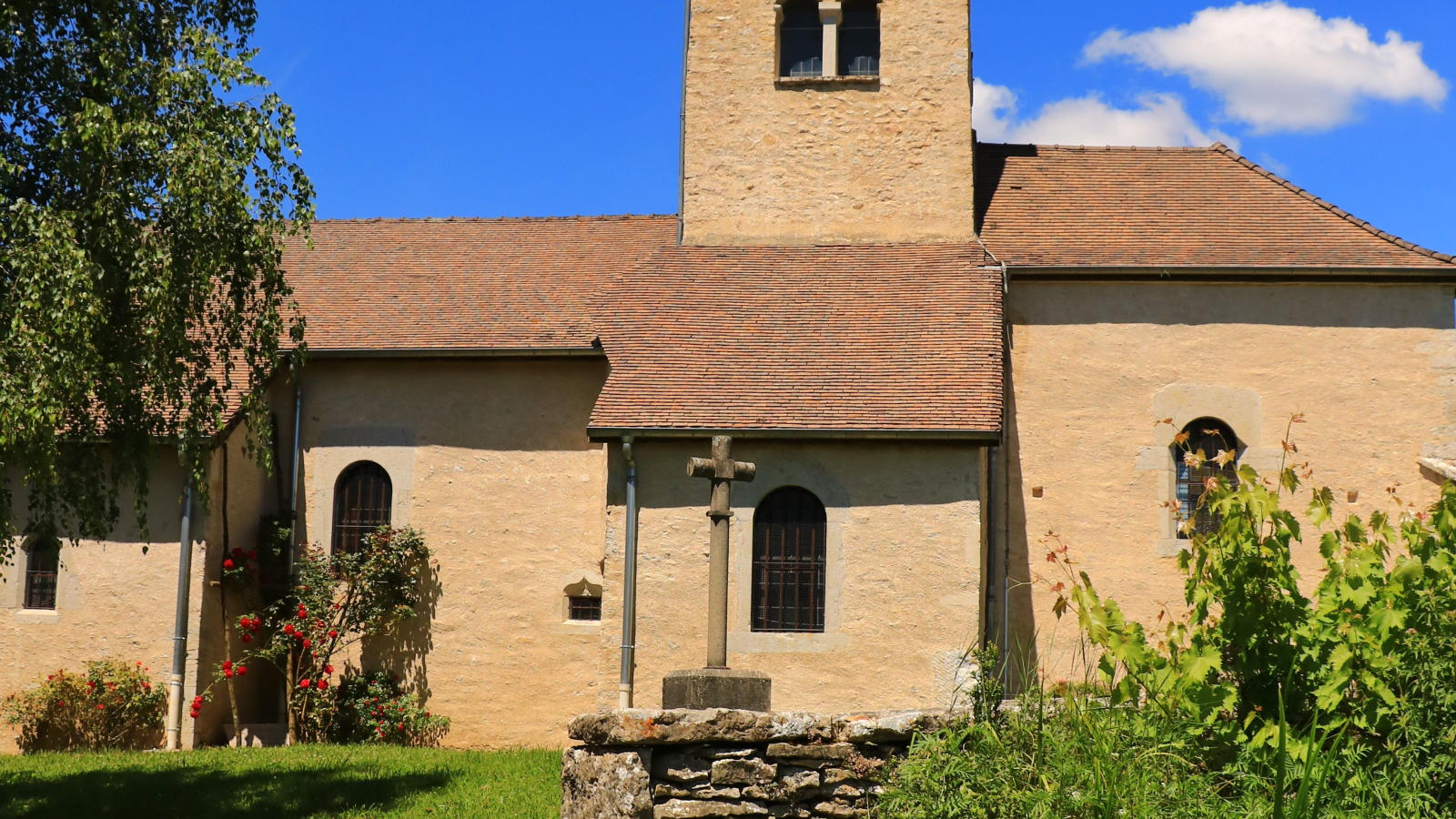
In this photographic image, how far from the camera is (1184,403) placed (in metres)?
14.0

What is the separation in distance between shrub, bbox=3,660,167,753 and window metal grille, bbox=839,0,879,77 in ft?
35.6

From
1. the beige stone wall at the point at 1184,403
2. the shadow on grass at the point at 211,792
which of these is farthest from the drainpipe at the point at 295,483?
the beige stone wall at the point at 1184,403

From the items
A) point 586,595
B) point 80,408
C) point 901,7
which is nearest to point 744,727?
point 80,408

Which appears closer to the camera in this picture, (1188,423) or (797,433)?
(797,433)

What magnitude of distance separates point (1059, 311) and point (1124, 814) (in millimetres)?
9599

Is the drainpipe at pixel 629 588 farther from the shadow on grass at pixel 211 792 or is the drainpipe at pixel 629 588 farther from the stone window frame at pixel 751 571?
the shadow on grass at pixel 211 792

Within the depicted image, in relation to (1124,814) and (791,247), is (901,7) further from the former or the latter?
(1124,814)

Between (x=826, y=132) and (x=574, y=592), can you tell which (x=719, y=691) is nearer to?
(x=574, y=592)

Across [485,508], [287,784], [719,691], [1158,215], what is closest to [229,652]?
[485,508]

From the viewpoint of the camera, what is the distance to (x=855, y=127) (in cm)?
1597

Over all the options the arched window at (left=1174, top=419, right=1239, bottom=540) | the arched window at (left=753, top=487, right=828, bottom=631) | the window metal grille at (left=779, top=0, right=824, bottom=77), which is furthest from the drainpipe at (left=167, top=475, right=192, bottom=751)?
the arched window at (left=1174, top=419, right=1239, bottom=540)

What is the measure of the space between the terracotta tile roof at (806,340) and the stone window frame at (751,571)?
73 centimetres

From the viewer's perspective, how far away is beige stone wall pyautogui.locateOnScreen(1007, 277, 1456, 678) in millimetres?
13680

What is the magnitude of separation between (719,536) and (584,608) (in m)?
6.29
